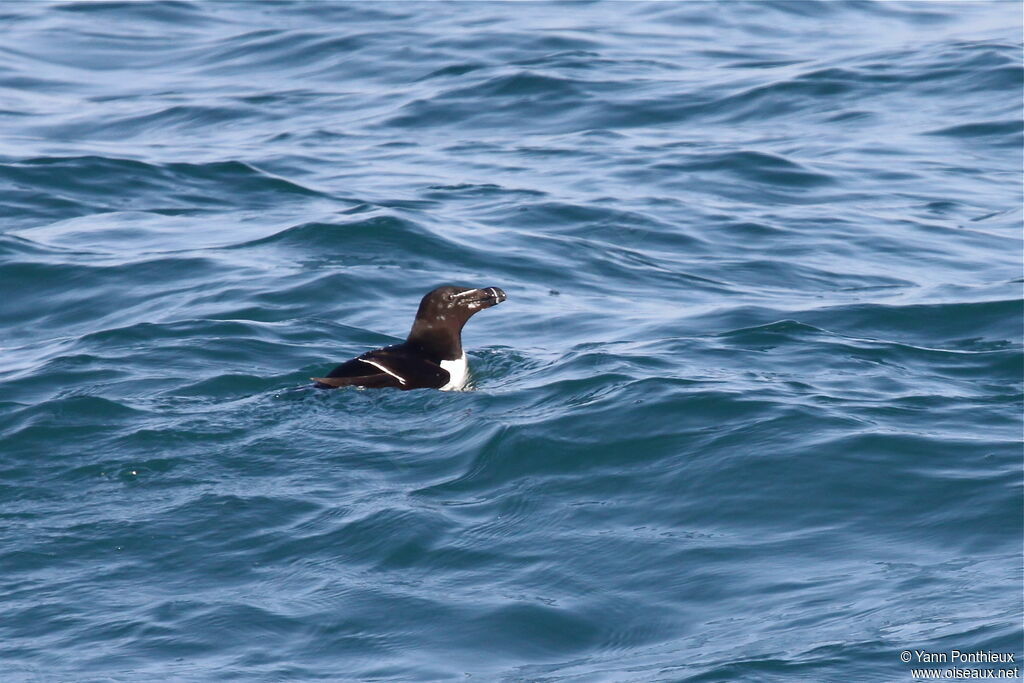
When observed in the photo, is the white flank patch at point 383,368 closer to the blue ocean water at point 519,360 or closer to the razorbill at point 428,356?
the razorbill at point 428,356

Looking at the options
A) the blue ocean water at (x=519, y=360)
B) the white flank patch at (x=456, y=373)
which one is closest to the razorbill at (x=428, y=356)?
the white flank patch at (x=456, y=373)

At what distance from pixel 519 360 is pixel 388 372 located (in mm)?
1370

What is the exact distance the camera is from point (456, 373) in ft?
32.2

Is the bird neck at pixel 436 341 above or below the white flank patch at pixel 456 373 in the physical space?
above

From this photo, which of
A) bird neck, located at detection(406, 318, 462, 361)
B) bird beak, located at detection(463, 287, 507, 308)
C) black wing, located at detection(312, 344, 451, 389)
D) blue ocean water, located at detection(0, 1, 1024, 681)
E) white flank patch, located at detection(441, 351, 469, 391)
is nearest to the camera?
blue ocean water, located at detection(0, 1, 1024, 681)

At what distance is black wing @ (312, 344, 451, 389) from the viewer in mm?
9039

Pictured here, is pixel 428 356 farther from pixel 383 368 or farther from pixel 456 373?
pixel 383 368

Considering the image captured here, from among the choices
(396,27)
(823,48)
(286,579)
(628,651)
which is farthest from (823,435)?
(396,27)

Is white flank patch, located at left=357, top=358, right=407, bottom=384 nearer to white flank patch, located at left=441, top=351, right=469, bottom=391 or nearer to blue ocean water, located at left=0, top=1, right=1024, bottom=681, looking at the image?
blue ocean water, located at left=0, top=1, right=1024, bottom=681

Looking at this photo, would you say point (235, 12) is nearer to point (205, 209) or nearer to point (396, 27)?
point (396, 27)

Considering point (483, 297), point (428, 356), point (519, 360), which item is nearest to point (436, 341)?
point (428, 356)

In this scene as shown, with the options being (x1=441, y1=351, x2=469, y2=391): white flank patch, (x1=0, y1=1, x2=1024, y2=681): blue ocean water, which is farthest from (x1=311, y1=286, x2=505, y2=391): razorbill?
(x1=0, y1=1, x2=1024, y2=681): blue ocean water

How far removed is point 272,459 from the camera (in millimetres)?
8133

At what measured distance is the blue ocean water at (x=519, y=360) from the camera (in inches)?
250
